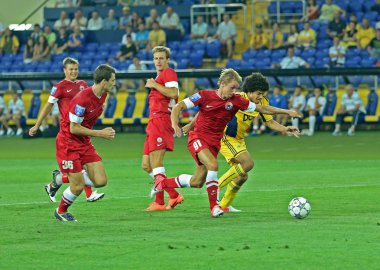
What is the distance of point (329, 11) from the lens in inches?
1432

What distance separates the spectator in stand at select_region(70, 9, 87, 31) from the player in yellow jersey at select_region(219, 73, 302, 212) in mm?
26012

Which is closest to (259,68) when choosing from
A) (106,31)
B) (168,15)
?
(168,15)

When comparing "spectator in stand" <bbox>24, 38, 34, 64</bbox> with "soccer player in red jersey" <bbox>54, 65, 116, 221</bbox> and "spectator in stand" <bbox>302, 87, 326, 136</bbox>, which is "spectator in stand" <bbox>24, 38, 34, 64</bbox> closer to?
"spectator in stand" <bbox>302, 87, 326, 136</bbox>

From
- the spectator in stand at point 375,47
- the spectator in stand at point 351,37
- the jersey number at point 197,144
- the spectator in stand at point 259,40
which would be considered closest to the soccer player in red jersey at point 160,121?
the jersey number at point 197,144

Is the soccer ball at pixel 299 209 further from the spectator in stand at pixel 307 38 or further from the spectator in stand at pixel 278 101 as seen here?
the spectator in stand at pixel 307 38

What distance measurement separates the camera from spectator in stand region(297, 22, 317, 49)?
35031 millimetres

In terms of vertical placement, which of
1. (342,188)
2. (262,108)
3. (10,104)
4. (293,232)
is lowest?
(10,104)

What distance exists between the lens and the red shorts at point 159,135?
15289 millimetres

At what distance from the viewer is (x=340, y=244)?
1084 cm

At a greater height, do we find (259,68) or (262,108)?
(262,108)

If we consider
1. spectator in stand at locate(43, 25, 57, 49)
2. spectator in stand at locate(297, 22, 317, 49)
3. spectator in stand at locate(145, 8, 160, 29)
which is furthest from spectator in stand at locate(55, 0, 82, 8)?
spectator in stand at locate(297, 22, 317, 49)

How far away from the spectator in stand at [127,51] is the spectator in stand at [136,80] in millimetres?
972

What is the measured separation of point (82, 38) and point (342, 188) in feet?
77.6

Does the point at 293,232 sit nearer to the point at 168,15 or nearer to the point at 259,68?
the point at 259,68
